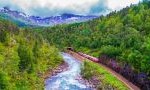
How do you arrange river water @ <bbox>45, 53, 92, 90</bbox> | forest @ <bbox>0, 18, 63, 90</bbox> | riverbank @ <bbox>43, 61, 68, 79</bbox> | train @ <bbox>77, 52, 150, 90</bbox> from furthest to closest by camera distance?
riverbank @ <bbox>43, 61, 68, 79</bbox>, river water @ <bbox>45, 53, 92, 90</bbox>, train @ <bbox>77, 52, 150, 90</bbox>, forest @ <bbox>0, 18, 63, 90</bbox>

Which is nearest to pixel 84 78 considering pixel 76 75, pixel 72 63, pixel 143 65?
pixel 76 75

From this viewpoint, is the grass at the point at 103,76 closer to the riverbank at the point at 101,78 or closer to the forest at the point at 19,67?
the riverbank at the point at 101,78

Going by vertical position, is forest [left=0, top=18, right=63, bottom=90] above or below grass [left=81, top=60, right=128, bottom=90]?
above

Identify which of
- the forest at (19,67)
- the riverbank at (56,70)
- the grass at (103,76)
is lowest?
the riverbank at (56,70)

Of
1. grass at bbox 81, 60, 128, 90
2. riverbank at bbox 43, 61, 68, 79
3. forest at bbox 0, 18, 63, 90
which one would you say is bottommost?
riverbank at bbox 43, 61, 68, 79

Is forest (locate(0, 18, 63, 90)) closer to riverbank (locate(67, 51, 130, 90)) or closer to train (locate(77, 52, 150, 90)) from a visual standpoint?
riverbank (locate(67, 51, 130, 90))

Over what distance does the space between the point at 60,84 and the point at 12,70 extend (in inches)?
1215

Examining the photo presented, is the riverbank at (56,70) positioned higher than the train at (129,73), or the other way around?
the train at (129,73)

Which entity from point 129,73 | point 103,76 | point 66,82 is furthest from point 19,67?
point 129,73

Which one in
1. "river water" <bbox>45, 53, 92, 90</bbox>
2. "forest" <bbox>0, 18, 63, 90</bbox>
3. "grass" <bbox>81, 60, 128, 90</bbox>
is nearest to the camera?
"forest" <bbox>0, 18, 63, 90</bbox>

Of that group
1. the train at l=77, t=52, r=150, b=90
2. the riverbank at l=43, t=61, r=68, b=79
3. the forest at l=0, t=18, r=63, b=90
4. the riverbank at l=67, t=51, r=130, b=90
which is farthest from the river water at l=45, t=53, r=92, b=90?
the train at l=77, t=52, r=150, b=90

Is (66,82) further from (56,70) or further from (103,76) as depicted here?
(56,70)

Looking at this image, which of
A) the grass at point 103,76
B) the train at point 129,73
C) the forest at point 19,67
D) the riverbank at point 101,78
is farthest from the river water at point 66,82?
the train at point 129,73

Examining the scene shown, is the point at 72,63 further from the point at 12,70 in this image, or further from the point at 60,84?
the point at 12,70
